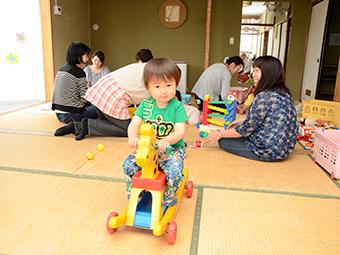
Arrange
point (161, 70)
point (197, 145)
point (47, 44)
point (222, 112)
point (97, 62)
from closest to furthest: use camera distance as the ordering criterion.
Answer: point (161, 70), point (197, 145), point (222, 112), point (97, 62), point (47, 44)

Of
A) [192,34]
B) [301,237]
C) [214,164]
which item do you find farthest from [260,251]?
[192,34]

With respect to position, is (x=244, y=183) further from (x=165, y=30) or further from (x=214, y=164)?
(x=165, y=30)

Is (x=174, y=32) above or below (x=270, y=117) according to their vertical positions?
above

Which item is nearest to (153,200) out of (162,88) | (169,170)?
(169,170)

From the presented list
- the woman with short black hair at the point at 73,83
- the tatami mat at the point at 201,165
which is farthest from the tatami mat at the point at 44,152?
the woman with short black hair at the point at 73,83

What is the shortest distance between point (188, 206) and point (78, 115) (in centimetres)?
178

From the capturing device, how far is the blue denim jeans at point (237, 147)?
2.31 metres

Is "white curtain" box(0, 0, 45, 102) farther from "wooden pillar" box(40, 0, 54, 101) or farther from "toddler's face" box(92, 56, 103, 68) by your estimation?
"toddler's face" box(92, 56, 103, 68)

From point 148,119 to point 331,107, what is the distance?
276 cm

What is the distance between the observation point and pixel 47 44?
4648 mm

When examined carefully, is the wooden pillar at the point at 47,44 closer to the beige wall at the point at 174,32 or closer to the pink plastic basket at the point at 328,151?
the beige wall at the point at 174,32

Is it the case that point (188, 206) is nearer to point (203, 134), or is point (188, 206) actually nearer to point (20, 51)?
point (203, 134)

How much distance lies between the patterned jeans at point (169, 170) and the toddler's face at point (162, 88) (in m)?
0.25

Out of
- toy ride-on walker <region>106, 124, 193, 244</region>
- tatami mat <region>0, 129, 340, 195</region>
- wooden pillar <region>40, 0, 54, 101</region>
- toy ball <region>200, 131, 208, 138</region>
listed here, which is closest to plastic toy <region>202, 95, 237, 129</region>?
toy ball <region>200, 131, 208, 138</region>
